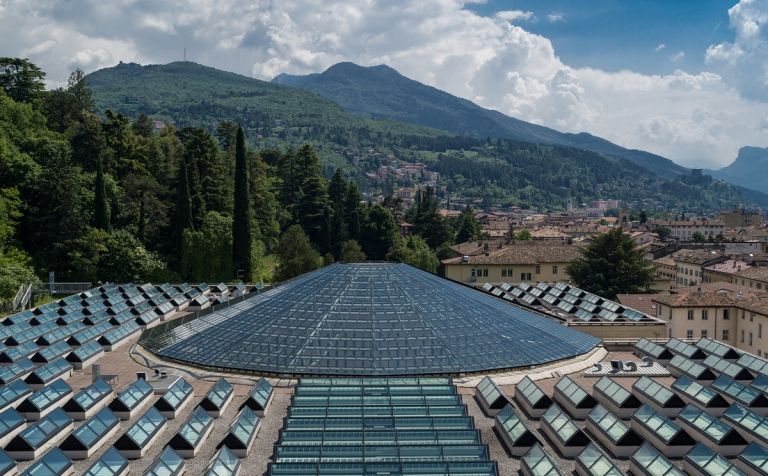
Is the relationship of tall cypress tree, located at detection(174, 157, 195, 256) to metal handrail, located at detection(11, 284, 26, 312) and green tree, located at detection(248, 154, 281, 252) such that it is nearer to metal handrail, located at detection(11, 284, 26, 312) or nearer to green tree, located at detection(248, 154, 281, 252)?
metal handrail, located at detection(11, 284, 26, 312)

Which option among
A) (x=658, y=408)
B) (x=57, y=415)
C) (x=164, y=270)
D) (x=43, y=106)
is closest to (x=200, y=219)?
(x=164, y=270)

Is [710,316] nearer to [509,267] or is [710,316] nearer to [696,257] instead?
[509,267]

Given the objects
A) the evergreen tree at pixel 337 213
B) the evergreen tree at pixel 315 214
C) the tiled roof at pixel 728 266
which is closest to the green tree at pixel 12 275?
the evergreen tree at pixel 315 214

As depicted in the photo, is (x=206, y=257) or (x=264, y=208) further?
(x=264, y=208)

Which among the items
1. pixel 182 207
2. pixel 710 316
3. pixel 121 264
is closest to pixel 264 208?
pixel 182 207

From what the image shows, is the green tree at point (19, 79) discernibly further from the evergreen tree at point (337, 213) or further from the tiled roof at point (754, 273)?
the tiled roof at point (754, 273)

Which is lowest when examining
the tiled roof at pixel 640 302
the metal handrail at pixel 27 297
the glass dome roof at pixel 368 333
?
the tiled roof at pixel 640 302

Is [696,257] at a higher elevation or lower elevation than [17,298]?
lower

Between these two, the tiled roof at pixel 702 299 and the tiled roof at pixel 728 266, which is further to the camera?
the tiled roof at pixel 728 266
